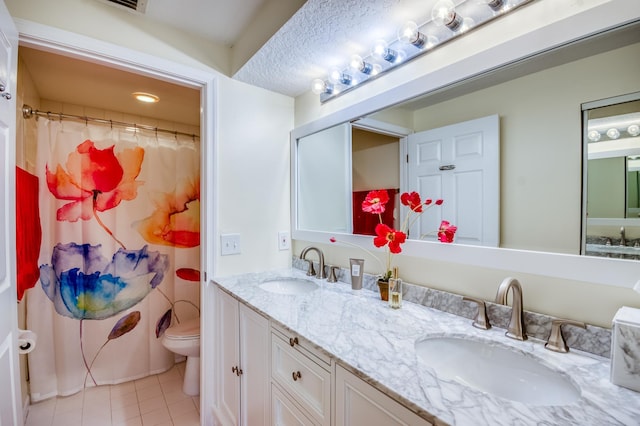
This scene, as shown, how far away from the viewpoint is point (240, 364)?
1340 mm

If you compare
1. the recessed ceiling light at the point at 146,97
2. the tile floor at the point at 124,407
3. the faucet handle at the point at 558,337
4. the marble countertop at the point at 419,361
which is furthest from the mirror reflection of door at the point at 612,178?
the recessed ceiling light at the point at 146,97

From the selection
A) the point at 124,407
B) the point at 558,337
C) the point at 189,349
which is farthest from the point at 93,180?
the point at 558,337

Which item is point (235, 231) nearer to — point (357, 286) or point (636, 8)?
point (357, 286)

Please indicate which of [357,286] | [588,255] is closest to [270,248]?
[357,286]

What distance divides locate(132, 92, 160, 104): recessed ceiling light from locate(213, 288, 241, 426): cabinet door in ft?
4.79

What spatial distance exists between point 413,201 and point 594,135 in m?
0.57

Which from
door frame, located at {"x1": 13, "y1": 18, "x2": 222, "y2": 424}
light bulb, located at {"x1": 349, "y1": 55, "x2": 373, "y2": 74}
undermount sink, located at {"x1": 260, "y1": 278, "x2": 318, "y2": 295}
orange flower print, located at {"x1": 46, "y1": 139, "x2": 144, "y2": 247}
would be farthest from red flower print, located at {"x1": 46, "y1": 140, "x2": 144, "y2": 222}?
light bulb, located at {"x1": 349, "y1": 55, "x2": 373, "y2": 74}

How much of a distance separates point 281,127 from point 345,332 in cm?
139

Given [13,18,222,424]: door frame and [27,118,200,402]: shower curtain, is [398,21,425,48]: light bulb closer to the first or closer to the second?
[13,18,222,424]: door frame

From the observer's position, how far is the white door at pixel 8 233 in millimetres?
941

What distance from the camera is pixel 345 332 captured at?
3.02 ft

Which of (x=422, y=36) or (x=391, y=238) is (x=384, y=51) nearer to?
(x=422, y=36)

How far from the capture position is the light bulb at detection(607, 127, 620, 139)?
0.77m

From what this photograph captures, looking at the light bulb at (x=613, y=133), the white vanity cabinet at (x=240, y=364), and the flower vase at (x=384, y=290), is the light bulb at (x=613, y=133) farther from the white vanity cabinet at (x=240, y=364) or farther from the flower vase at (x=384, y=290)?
the white vanity cabinet at (x=240, y=364)
